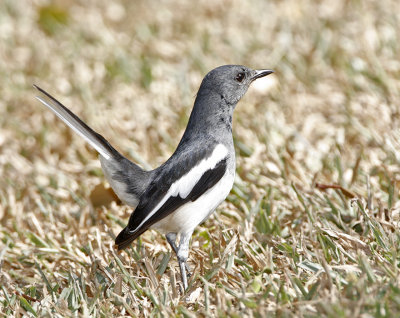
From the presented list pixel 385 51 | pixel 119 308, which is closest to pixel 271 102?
pixel 385 51

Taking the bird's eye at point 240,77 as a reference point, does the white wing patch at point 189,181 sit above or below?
below

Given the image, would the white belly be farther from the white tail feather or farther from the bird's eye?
the bird's eye

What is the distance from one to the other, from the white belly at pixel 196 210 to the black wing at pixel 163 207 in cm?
3

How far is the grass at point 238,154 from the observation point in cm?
355

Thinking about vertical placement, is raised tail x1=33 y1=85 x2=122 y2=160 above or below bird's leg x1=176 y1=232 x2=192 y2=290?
above

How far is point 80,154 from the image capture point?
6109mm

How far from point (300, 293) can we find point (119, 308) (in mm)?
1027

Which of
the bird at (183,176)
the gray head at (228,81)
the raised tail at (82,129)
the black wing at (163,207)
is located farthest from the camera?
the gray head at (228,81)

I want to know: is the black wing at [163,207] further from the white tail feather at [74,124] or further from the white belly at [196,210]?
the white tail feather at [74,124]

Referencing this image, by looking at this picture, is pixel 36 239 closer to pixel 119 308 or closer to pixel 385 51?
pixel 119 308

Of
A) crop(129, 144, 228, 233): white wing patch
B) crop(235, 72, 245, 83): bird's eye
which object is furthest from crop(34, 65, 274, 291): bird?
crop(235, 72, 245, 83): bird's eye

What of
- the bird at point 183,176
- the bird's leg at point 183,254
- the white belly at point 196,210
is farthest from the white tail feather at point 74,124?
the bird's leg at point 183,254

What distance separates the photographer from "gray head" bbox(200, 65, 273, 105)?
176 inches

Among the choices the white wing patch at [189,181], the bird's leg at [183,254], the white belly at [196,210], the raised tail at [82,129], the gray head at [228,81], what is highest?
the gray head at [228,81]
